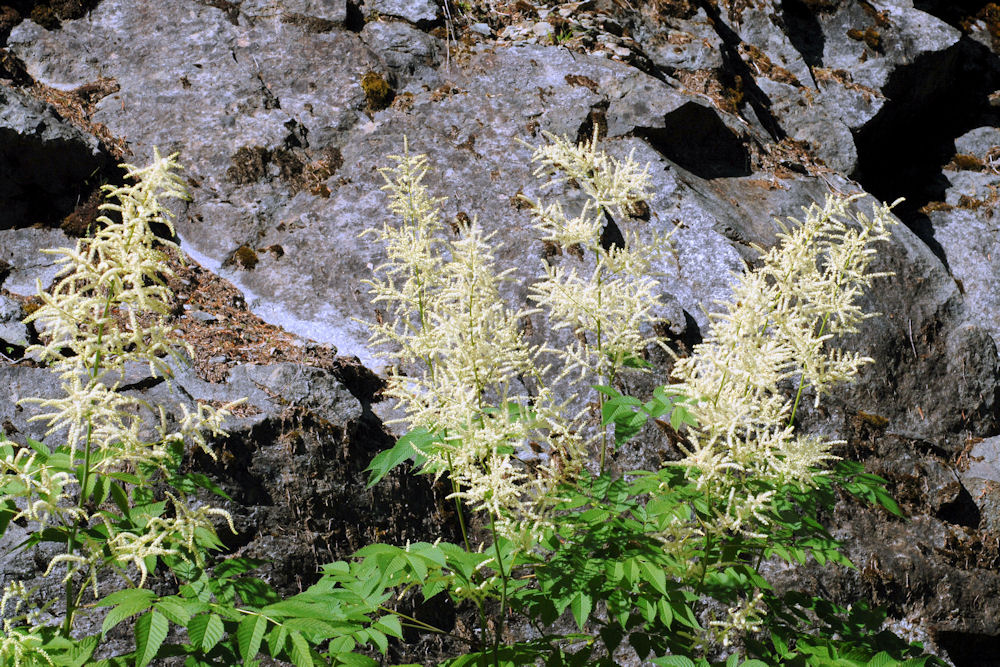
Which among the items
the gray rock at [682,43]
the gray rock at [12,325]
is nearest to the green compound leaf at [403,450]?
the gray rock at [12,325]

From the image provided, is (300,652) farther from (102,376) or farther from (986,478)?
(986,478)

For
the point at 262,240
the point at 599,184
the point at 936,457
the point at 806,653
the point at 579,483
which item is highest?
the point at 599,184

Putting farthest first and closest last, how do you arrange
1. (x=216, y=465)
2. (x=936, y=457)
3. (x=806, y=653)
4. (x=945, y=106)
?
(x=945, y=106)
(x=936, y=457)
(x=216, y=465)
(x=806, y=653)

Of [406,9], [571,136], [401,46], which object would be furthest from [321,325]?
[406,9]

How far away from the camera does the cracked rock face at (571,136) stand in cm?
694

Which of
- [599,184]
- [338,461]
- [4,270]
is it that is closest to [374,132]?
[4,270]

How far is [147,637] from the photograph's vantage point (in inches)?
95.6

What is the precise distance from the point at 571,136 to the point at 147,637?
8.10 metres

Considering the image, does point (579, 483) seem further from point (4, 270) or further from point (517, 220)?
point (4, 270)

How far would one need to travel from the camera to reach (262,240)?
27.8ft

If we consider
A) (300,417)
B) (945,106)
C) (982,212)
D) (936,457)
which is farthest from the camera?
(945,106)

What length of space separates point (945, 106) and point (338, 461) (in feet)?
41.3

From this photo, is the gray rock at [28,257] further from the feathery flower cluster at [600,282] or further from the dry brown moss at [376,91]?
the feathery flower cluster at [600,282]

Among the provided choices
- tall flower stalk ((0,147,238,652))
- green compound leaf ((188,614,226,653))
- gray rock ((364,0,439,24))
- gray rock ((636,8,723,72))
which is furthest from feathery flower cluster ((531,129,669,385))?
gray rock ((364,0,439,24))
